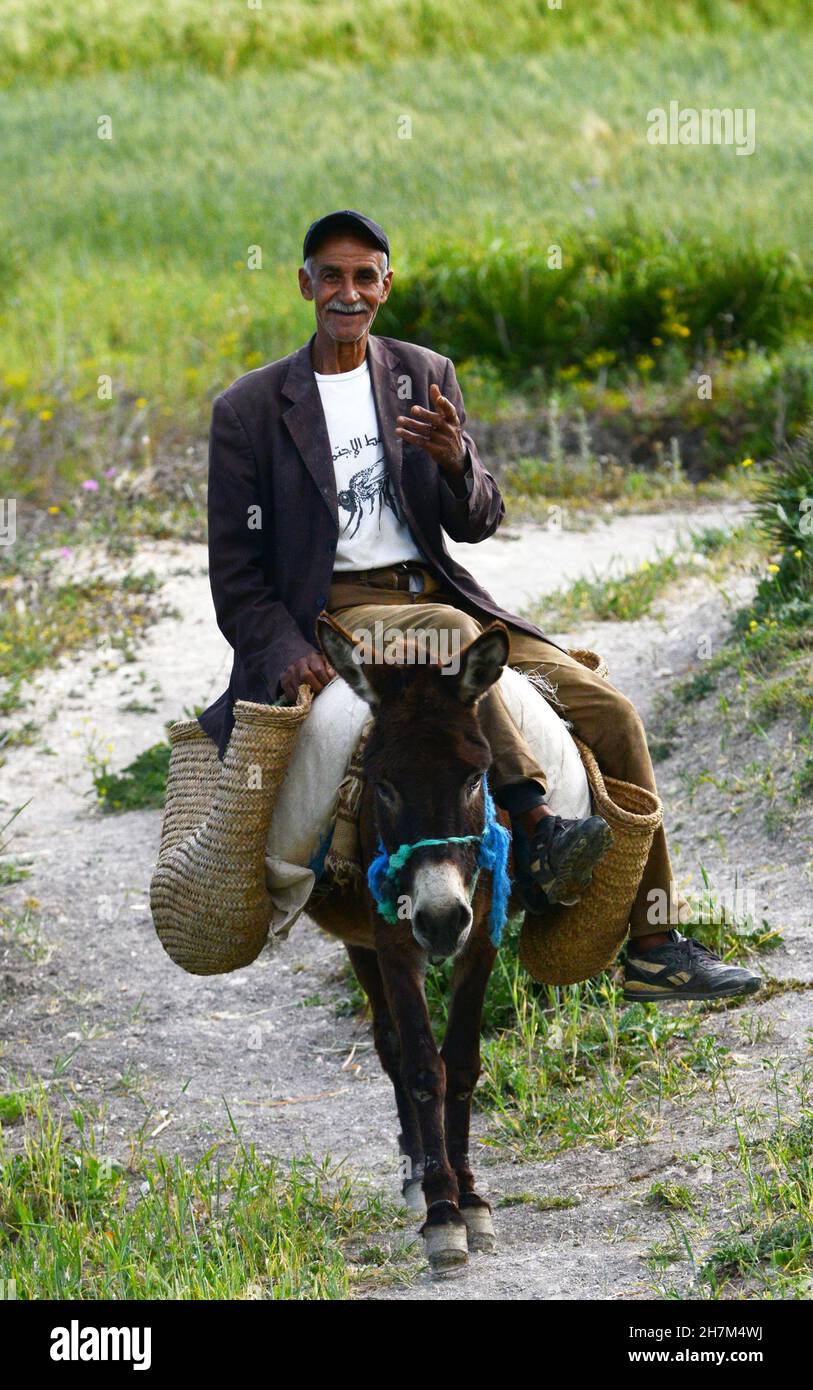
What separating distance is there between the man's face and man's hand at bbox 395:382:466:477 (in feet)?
1.48

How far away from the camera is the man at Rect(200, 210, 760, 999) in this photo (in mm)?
4969

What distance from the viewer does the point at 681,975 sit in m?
5.20

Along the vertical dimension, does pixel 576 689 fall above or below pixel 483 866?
above

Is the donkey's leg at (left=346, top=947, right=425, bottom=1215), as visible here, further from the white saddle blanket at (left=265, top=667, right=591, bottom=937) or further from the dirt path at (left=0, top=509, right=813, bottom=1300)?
the white saddle blanket at (left=265, top=667, right=591, bottom=937)

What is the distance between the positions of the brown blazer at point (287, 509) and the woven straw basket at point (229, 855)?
0.80ft

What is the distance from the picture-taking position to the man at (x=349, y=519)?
196 inches

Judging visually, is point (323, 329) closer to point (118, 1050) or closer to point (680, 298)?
point (118, 1050)

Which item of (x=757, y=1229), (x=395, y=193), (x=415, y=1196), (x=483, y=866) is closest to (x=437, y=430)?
(x=483, y=866)

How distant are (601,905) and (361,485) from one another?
1.41m

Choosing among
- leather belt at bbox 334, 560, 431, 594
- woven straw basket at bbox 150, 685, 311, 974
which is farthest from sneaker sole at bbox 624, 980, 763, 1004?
leather belt at bbox 334, 560, 431, 594

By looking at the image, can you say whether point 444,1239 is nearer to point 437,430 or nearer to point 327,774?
point 327,774

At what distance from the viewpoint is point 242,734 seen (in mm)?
4727

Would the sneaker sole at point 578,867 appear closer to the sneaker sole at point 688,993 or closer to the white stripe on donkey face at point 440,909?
the white stripe on donkey face at point 440,909
